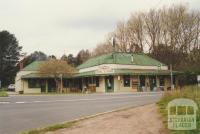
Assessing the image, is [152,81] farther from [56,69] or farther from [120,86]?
[56,69]

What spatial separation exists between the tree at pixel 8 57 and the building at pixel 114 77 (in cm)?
2185

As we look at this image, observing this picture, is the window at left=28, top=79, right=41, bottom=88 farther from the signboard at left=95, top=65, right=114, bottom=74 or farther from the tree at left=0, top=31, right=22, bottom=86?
the tree at left=0, top=31, right=22, bottom=86

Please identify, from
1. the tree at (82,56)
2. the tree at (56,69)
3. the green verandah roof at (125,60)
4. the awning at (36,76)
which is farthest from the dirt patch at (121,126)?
the tree at (82,56)

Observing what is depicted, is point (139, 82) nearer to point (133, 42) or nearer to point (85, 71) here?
point (85, 71)

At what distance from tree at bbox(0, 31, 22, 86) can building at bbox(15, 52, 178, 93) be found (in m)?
21.9

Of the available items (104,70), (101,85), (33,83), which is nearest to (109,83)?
(101,85)

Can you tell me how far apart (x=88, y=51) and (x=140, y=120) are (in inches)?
4024

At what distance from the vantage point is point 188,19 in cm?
7388

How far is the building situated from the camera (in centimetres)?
5931

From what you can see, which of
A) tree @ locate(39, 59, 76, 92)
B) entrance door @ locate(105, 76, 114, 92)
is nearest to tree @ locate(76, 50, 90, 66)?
tree @ locate(39, 59, 76, 92)

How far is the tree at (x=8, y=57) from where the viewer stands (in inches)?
3615

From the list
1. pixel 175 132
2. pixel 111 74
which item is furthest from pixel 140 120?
pixel 111 74

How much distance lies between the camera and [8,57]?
305ft

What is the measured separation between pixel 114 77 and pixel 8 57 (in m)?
40.2
